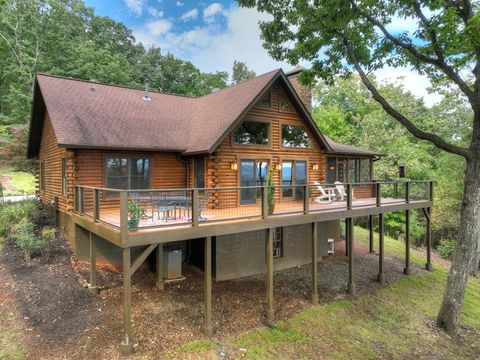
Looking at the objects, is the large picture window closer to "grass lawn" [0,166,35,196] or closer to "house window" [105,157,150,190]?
"house window" [105,157,150,190]

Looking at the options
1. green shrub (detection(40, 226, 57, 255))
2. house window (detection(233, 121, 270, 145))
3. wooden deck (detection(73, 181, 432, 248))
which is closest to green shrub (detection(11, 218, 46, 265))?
green shrub (detection(40, 226, 57, 255))

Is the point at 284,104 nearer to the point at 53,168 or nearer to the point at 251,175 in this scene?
the point at 251,175

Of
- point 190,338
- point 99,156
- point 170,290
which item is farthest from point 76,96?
point 190,338

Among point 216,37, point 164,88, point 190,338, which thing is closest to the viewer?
point 190,338

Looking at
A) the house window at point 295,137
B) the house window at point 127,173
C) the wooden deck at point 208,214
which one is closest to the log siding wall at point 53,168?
the house window at point 127,173

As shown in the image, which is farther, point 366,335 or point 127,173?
point 127,173

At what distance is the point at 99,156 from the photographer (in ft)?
33.8

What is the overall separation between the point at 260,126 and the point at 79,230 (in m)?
7.31

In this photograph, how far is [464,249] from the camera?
917cm

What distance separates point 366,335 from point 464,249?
4.02 m

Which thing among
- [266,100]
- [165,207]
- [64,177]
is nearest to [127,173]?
[64,177]

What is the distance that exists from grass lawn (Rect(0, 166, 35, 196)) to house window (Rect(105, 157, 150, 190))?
17.1 m

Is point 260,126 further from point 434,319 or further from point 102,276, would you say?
point 434,319

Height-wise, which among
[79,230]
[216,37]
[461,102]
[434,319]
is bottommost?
[434,319]
